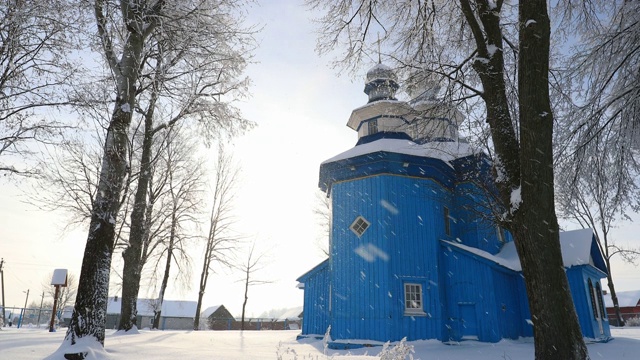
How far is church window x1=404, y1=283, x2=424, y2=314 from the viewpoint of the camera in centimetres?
1400

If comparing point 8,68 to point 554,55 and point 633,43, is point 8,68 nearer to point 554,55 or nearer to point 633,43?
point 554,55

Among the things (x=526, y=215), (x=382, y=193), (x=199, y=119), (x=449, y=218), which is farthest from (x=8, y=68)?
(x=449, y=218)

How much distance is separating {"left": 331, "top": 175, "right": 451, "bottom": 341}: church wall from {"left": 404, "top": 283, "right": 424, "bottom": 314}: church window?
0.19 metres

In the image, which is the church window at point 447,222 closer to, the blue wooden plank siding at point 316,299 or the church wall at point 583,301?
the church wall at point 583,301

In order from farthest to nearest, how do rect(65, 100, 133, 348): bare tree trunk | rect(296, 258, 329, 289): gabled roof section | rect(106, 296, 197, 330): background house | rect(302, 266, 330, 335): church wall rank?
rect(106, 296, 197, 330): background house < rect(296, 258, 329, 289): gabled roof section < rect(302, 266, 330, 335): church wall < rect(65, 100, 133, 348): bare tree trunk

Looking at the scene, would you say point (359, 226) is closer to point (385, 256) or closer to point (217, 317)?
point (385, 256)

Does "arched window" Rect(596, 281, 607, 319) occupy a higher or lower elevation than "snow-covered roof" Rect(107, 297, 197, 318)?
higher

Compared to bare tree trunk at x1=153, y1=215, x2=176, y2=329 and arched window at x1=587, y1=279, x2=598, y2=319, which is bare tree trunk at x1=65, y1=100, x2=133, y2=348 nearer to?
bare tree trunk at x1=153, y1=215, x2=176, y2=329

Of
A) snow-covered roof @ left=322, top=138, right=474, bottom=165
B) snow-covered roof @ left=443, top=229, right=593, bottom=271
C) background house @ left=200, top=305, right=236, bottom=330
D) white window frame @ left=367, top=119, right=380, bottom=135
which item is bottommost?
background house @ left=200, top=305, right=236, bottom=330

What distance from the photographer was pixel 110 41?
800 centimetres

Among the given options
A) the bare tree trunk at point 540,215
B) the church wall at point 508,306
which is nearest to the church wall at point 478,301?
the church wall at point 508,306

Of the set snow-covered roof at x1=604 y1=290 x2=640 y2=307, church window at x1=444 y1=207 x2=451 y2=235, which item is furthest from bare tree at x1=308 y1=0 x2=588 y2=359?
snow-covered roof at x1=604 y1=290 x2=640 y2=307

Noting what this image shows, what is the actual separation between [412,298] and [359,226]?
10.9 ft

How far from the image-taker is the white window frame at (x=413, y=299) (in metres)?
14.0
